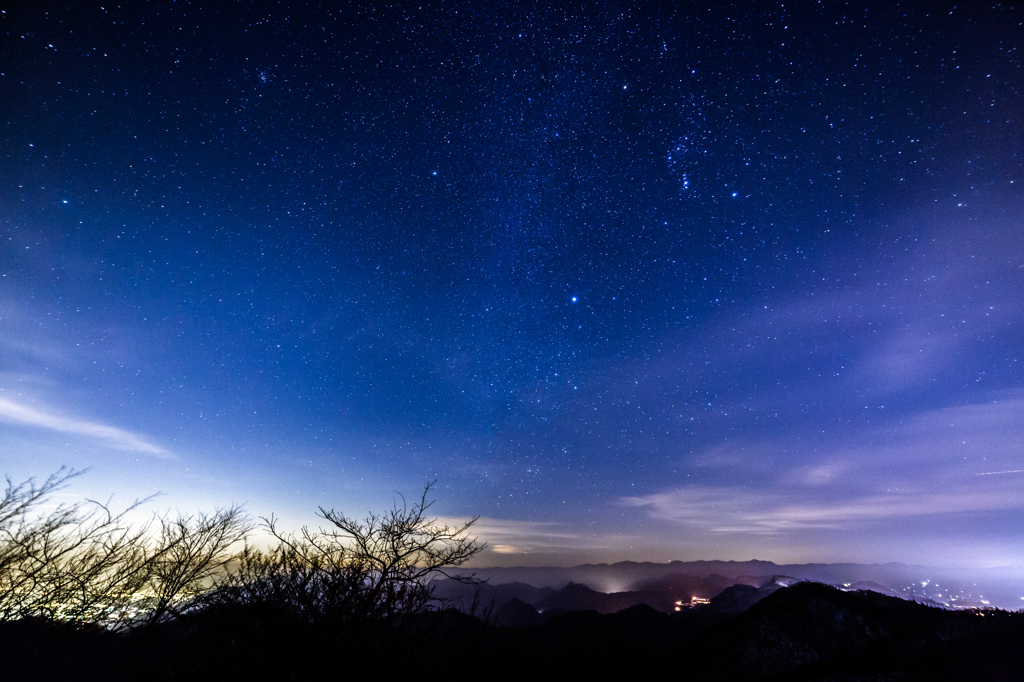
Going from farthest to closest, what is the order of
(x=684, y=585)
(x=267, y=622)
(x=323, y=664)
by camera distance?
(x=684, y=585) < (x=267, y=622) < (x=323, y=664)

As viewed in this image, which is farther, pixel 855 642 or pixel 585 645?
pixel 585 645

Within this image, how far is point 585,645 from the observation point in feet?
251

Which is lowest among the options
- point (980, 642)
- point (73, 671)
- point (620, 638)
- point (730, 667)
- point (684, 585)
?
point (684, 585)

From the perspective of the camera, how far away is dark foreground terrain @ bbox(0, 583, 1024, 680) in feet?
31.0

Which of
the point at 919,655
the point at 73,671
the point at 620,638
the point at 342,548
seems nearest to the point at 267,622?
the point at 342,548

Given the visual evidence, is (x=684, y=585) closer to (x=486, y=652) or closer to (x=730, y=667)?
(x=730, y=667)

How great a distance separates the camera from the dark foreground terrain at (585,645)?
945cm

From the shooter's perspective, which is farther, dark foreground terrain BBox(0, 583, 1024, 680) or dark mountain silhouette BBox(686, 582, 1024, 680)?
dark mountain silhouette BBox(686, 582, 1024, 680)

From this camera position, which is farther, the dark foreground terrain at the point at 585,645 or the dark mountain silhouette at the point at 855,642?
the dark mountain silhouette at the point at 855,642

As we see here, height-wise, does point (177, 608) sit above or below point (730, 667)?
above

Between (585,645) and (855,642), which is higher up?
(855,642)

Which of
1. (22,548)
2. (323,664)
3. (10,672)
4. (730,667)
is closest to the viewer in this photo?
A: (323,664)

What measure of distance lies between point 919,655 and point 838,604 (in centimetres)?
849

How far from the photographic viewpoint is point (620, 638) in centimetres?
7725
